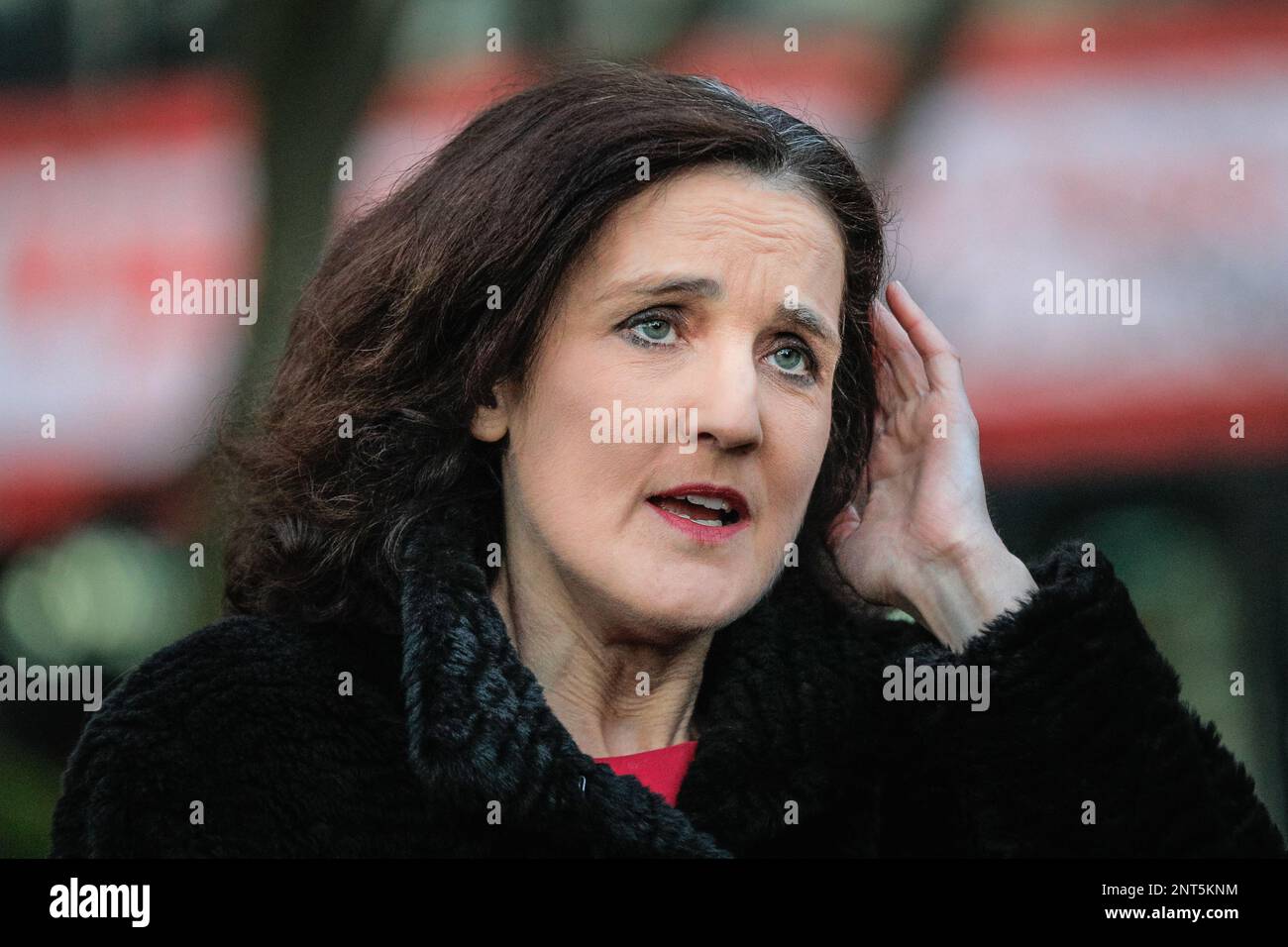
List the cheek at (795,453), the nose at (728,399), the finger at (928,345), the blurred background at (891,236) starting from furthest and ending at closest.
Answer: the blurred background at (891,236) → the finger at (928,345) → the cheek at (795,453) → the nose at (728,399)

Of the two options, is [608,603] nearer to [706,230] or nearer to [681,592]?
[681,592]

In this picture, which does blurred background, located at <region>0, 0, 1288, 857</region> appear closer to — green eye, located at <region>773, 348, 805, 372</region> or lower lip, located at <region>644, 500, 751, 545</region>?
green eye, located at <region>773, 348, 805, 372</region>

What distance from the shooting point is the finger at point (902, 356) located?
2902mm

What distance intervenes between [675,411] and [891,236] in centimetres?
162

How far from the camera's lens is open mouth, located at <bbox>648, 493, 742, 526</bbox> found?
2.37 meters

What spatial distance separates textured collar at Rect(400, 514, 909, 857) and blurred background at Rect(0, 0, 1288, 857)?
1.31 meters

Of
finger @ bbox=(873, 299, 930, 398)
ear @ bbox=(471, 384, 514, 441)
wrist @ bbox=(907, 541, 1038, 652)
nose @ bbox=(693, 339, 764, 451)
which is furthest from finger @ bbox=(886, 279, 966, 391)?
ear @ bbox=(471, 384, 514, 441)

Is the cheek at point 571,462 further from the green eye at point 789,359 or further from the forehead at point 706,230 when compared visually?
the green eye at point 789,359

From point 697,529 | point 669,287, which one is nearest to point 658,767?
point 697,529

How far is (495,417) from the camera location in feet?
8.23

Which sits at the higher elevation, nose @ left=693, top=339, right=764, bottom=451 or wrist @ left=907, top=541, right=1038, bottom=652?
nose @ left=693, top=339, right=764, bottom=451

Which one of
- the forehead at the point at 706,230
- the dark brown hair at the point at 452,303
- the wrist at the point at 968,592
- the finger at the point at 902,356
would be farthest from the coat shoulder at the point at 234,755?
the finger at the point at 902,356
